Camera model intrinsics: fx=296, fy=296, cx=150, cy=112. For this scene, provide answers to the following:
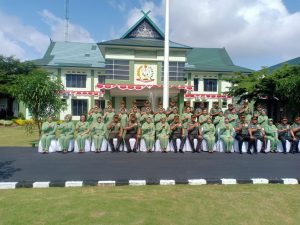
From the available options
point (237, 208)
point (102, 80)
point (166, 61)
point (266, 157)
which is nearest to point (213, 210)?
point (237, 208)

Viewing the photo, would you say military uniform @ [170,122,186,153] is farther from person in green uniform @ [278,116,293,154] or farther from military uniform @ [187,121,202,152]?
person in green uniform @ [278,116,293,154]

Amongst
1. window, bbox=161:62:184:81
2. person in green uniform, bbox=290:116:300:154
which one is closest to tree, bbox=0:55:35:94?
window, bbox=161:62:184:81

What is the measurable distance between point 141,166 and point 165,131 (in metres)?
2.46

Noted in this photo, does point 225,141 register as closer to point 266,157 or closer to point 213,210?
point 266,157

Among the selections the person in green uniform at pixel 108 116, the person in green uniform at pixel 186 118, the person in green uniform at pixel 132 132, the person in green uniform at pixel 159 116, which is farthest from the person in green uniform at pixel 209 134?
the person in green uniform at pixel 108 116

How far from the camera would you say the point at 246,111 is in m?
11.1

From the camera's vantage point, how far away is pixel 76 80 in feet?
97.8

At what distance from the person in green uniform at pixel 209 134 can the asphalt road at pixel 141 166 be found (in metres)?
0.41

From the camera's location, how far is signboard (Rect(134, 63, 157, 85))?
24891mm

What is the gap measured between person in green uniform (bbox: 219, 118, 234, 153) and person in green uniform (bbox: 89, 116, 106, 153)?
4.01 metres

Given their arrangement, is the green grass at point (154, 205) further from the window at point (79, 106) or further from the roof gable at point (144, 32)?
the window at point (79, 106)

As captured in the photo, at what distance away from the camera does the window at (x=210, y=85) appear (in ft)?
103

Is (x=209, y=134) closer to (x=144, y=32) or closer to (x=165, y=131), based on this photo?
(x=165, y=131)

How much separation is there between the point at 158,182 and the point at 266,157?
4612 millimetres
